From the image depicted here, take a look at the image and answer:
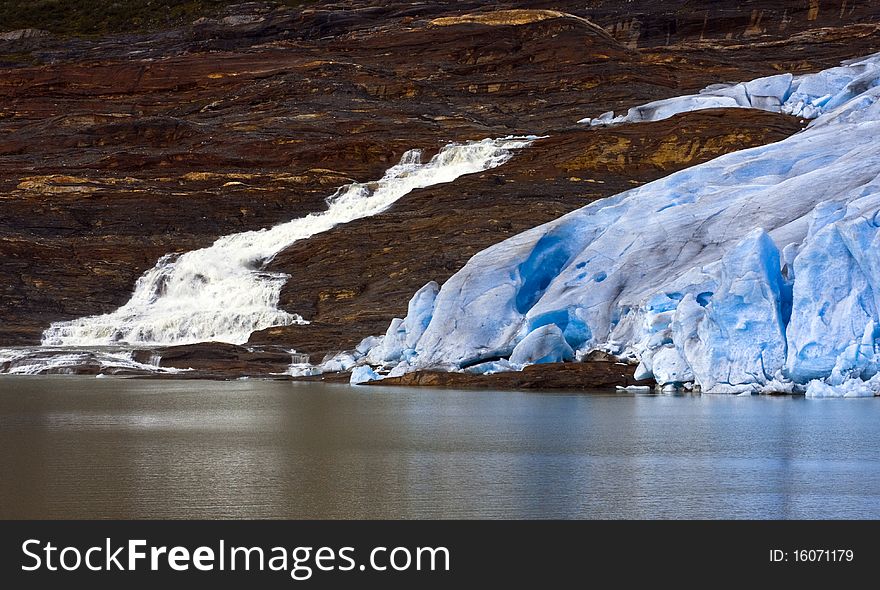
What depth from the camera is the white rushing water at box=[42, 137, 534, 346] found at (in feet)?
172

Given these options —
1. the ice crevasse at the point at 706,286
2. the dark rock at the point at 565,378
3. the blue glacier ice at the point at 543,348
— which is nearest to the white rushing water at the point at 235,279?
the ice crevasse at the point at 706,286

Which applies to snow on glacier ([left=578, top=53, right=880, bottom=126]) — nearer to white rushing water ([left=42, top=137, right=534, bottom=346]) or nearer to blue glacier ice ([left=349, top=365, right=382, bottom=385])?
white rushing water ([left=42, top=137, right=534, bottom=346])

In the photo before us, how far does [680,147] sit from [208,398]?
40.7 m

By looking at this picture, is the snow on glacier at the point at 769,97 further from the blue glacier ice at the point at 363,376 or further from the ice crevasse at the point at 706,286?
the blue glacier ice at the point at 363,376

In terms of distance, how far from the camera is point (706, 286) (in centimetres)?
3234

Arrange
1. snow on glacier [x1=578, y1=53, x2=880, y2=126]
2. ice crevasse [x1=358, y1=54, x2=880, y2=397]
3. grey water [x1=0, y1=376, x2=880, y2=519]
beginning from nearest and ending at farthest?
grey water [x1=0, y1=376, x2=880, y2=519] → ice crevasse [x1=358, y1=54, x2=880, y2=397] → snow on glacier [x1=578, y1=53, x2=880, y2=126]

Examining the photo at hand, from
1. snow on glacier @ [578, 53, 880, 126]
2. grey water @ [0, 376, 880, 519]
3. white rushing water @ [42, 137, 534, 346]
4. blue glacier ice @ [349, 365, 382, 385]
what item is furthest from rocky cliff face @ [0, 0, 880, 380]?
grey water @ [0, 376, 880, 519]

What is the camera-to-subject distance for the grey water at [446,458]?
13891 millimetres

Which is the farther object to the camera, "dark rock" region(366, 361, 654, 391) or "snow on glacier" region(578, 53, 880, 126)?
"snow on glacier" region(578, 53, 880, 126)

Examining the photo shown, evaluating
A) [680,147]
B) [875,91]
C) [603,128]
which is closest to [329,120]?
[603,128]

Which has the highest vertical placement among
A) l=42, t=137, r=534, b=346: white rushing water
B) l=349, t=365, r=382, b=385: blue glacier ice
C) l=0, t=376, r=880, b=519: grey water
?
l=42, t=137, r=534, b=346: white rushing water

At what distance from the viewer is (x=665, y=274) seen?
35250mm

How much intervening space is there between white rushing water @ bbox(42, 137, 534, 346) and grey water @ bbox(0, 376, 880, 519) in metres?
23.1

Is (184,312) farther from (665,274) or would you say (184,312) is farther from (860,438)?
(860,438)
